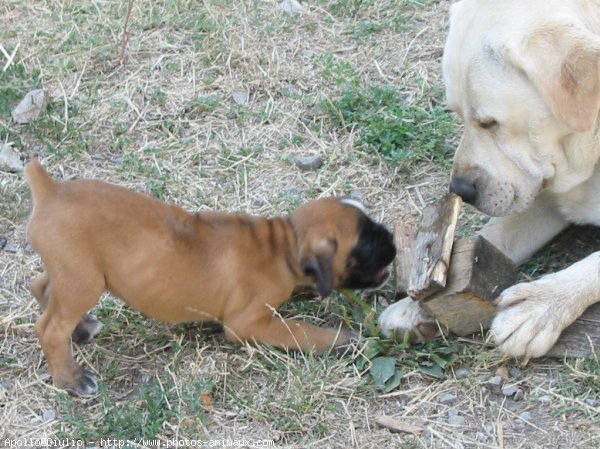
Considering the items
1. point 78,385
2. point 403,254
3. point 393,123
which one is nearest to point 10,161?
point 78,385

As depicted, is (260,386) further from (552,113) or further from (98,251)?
(552,113)

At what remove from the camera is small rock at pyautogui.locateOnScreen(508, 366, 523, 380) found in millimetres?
3535

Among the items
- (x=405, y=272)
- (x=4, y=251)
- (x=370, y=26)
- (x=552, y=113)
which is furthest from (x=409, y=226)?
(x=370, y=26)

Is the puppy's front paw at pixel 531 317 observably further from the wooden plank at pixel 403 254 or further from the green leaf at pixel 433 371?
the wooden plank at pixel 403 254

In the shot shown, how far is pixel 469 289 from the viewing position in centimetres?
343

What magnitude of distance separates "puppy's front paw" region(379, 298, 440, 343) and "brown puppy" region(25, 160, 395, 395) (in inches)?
5.6

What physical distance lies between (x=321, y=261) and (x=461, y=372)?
61 centimetres

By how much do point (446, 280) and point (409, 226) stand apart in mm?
441

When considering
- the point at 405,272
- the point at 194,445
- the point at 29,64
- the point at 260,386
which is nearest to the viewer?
the point at 194,445

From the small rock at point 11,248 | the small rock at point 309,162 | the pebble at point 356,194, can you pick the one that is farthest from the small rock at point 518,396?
the small rock at point 11,248

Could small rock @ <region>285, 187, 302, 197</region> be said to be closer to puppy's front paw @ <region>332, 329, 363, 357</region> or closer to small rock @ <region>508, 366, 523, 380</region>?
puppy's front paw @ <region>332, 329, 363, 357</region>

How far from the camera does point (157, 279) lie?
342cm

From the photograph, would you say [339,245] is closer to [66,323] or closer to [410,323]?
[410,323]

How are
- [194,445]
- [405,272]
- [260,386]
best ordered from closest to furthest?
[194,445] < [260,386] < [405,272]
